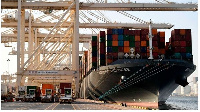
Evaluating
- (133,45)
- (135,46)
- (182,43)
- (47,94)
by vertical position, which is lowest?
(47,94)

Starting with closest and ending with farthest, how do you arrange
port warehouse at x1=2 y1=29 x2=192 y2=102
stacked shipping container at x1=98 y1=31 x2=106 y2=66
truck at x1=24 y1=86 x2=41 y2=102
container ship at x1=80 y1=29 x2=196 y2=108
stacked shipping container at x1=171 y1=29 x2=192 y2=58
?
container ship at x1=80 y1=29 x2=196 y2=108, port warehouse at x1=2 y1=29 x2=192 y2=102, stacked shipping container at x1=171 y1=29 x2=192 y2=58, stacked shipping container at x1=98 y1=31 x2=106 y2=66, truck at x1=24 y1=86 x2=41 y2=102

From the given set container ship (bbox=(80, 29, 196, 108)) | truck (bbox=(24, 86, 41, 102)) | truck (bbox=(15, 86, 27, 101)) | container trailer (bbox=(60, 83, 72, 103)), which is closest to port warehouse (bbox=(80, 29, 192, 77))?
container ship (bbox=(80, 29, 196, 108))

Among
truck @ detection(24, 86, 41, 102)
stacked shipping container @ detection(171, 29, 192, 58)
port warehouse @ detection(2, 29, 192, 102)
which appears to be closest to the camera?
port warehouse @ detection(2, 29, 192, 102)

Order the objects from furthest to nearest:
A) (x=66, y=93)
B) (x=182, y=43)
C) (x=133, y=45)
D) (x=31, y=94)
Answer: (x=31, y=94), (x=66, y=93), (x=182, y=43), (x=133, y=45)

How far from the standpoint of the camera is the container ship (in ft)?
103

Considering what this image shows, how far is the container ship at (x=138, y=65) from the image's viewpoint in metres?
31.4

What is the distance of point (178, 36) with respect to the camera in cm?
3544

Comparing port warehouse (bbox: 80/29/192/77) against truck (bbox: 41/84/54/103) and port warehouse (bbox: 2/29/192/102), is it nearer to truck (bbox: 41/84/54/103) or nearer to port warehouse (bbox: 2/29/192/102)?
port warehouse (bbox: 2/29/192/102)

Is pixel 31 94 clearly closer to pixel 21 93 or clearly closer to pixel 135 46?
pixel 21 93

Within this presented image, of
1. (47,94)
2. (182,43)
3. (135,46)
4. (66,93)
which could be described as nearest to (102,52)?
(135,46)

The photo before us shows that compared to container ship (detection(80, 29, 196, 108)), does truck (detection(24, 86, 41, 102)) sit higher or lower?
lower

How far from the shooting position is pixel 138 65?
31.8 meters

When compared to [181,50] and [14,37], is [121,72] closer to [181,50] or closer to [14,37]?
[181,50]

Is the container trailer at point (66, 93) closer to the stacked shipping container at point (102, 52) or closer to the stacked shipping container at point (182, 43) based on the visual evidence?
the stacked shipping container at point (102, 52)
